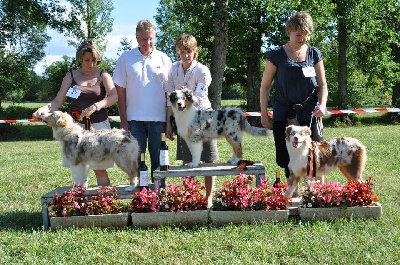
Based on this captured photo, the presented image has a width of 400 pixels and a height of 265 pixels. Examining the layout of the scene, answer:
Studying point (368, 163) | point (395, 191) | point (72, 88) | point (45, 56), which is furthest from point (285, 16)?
point (72, 88)

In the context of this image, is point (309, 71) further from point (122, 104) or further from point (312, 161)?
point (122, 104)

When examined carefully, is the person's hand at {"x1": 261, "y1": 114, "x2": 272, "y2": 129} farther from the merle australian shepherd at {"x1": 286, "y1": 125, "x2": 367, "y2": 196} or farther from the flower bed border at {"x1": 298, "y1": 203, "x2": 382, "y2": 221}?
the flower bed border at {"x1": 298, "y1": 203, "x2": 382, "y2": 221}

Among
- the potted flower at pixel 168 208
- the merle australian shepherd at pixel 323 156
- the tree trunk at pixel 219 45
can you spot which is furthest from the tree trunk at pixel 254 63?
the potted flower at pixel 168 208

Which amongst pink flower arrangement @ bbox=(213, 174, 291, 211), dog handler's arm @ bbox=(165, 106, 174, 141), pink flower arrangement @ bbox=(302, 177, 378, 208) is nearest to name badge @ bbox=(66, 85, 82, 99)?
dog handler's arm @ bbox=(165, 106, 174, 141)

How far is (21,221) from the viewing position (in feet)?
19.4

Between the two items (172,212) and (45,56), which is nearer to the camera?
(172,212)

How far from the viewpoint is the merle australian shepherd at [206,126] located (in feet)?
18.8

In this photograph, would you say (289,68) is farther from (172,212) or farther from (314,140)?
(172,212)

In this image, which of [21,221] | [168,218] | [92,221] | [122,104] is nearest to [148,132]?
[122,104]

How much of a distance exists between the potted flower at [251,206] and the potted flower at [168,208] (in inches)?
8.4

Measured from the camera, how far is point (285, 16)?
24.2m

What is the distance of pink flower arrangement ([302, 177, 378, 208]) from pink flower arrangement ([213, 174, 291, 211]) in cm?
Answer: 28

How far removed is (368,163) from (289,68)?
17.5ft

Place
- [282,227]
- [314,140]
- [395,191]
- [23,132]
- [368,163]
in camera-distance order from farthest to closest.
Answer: [23,132] < [368,163] < [395,191] < [314,140] < [282,227]
